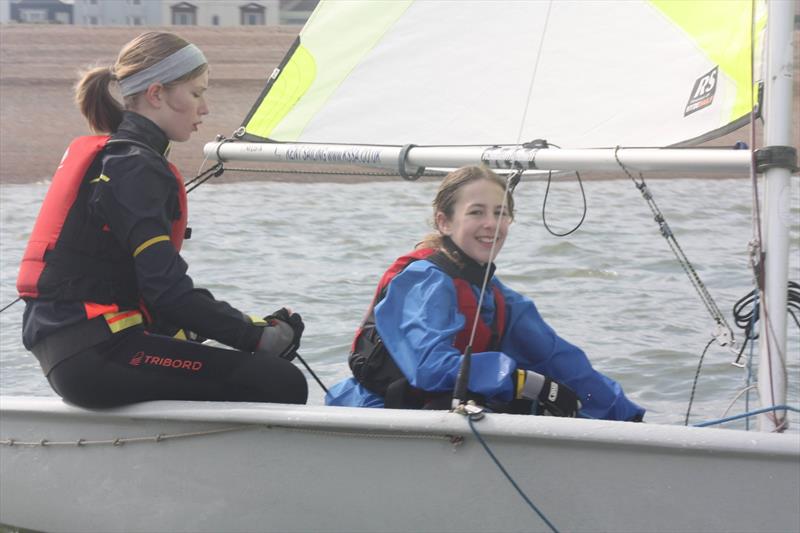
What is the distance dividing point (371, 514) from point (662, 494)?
20.4 inches

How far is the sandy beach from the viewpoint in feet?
47.2

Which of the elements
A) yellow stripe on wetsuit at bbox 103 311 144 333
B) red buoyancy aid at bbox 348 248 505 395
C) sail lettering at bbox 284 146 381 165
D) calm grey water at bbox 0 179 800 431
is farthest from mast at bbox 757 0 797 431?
yellow stripe on wetsuit at bbox 103 311 144 333

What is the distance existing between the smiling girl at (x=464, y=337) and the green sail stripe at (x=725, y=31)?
542mm

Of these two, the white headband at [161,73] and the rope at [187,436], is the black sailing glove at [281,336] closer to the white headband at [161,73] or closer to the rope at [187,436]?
the rope at [187,436]

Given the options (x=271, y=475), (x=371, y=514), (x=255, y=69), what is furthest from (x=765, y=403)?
(x=255, y=69)

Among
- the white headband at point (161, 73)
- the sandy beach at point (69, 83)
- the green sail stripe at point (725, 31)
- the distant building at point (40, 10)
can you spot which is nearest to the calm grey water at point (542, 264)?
the white headband at point (161, 73)

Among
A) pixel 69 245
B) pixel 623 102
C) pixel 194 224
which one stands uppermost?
pixel 623 102

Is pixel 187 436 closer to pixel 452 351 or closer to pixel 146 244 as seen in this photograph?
pixel 146 244

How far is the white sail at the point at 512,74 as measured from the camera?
2.84 meters

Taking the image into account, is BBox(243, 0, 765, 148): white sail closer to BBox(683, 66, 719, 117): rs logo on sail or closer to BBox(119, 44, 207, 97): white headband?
BBox(683, 66, 719, 117): rs logo on sail

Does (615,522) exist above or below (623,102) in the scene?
below

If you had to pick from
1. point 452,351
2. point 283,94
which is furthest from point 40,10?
point 452,351

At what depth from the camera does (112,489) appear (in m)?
2.52

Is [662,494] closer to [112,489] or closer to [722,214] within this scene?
[112,489]
